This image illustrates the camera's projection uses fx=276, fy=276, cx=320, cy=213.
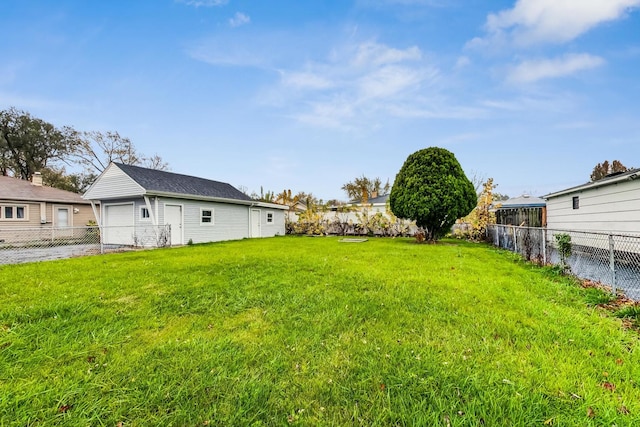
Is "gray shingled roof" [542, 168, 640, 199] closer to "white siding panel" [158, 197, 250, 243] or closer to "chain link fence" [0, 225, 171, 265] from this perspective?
"chain link fence" [0, 225, 171, 265]

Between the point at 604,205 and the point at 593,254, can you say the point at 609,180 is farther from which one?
the point at 593,254

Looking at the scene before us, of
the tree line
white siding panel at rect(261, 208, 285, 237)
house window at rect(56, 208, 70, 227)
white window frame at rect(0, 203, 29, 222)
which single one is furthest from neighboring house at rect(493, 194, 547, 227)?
the tree line

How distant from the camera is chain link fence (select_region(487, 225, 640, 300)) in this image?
4.52 m

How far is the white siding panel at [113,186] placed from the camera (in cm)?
1229

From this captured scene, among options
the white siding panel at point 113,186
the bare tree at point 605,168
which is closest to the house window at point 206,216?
the white siding panel at point 113,186

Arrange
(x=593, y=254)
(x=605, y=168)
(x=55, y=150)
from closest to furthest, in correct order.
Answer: (x=593, y=254), (x=55, y=150), (x=605, y=168)

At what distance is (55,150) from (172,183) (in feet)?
66.5

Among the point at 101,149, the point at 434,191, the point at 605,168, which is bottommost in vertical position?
the point at 434,191

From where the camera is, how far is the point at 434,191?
11.2 meters

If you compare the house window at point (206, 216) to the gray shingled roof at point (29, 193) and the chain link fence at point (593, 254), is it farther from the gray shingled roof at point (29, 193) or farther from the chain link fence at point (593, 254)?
the chain link fence at point (593, 254)

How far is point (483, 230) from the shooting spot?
1423 cm

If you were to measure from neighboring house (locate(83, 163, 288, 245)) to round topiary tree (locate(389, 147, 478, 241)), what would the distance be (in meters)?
9.15

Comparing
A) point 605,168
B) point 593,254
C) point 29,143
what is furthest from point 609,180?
point 29,143

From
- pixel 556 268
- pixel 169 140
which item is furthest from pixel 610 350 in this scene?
pixel 169 140
